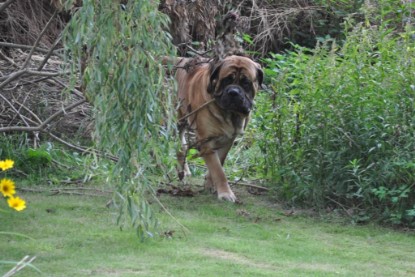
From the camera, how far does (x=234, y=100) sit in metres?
8.05

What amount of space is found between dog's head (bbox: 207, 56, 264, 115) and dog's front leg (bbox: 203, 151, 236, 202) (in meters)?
0.52

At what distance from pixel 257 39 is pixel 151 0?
851 cm

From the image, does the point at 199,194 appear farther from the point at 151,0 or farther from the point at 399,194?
the point at 151,0

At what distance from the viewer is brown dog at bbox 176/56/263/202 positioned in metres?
8.16

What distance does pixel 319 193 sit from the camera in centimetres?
787

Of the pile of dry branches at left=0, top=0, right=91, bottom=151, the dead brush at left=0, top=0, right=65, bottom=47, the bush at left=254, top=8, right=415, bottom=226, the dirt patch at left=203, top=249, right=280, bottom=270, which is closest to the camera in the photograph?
the dirt patch at left=203, top=249, right=280, bottom=270

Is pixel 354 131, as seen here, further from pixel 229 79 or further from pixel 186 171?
pixel 186 171

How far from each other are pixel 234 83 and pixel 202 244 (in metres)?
2.44

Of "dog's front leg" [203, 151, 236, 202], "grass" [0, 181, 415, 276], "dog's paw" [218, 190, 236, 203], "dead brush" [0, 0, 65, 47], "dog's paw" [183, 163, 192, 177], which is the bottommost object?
"dog's paw" [183, 163, 192, 177]

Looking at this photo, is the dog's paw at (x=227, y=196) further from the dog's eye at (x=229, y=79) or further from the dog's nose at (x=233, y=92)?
the dog's eye at (x=229, y=79)

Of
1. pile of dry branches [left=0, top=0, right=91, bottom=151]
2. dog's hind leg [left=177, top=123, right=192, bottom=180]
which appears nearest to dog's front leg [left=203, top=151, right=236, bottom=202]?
dog's hind leg [left=177, top=123, right=192, bottom=180]

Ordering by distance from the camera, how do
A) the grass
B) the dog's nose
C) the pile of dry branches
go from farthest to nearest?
the pile of dry branches, the dog's nose, the grass

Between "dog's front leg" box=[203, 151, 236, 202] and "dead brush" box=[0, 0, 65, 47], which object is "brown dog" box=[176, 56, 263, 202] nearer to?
"dog's front leg" box=[203, 151, 236, 202]

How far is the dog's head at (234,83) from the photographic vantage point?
26.5ft
